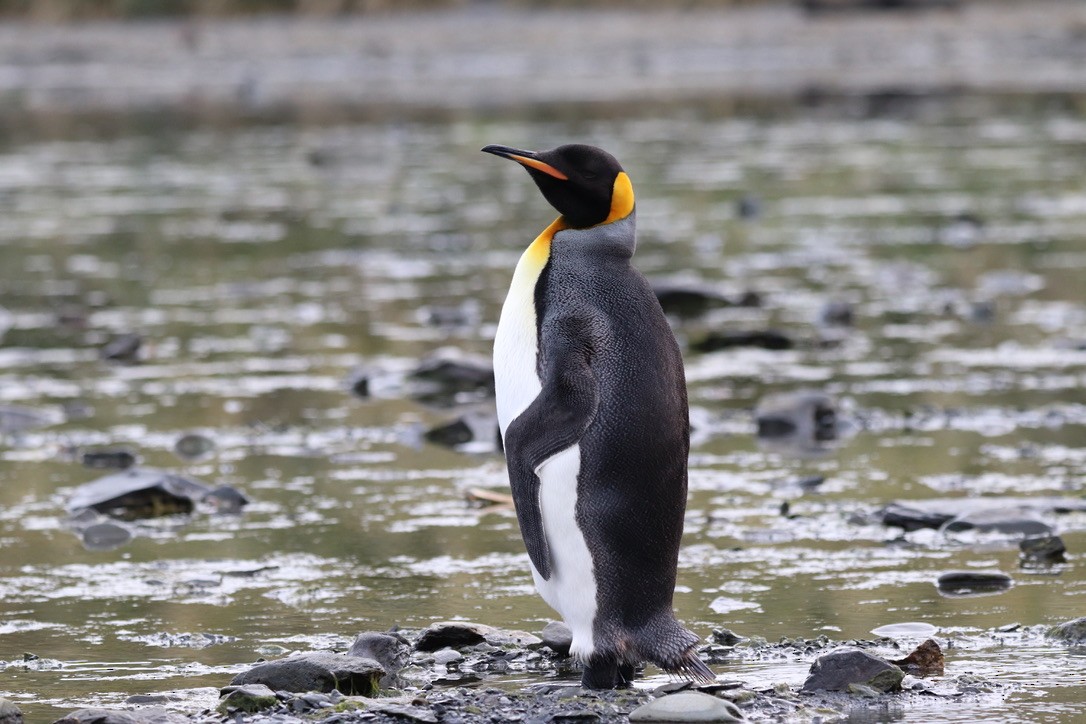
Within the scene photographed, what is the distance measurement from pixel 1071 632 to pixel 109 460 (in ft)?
12.4

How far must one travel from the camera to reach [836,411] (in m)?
7.38

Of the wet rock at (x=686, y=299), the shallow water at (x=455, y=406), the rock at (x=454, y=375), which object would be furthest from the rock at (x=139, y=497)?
the wet rock at (x=686, y=299)

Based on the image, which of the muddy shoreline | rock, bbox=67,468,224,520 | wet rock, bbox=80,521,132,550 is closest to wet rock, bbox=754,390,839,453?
rock, bbox=67,468,224,520

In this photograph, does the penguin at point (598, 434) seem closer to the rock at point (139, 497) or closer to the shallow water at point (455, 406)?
the shallow water at point (455, 406)

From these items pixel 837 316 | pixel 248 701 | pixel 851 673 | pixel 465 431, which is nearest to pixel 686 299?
pixel 837 316

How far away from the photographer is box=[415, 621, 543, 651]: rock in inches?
178

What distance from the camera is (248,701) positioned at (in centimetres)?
395

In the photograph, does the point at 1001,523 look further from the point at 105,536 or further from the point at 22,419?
the point at 22,419

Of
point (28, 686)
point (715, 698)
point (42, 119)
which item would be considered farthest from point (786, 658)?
point (42, 119)

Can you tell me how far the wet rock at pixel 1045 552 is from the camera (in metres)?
5.27

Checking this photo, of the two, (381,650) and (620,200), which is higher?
(620,200)

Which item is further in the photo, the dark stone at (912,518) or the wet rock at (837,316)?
the wet rock at (837,316)

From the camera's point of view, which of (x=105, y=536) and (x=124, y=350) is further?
(x=124, y=350)

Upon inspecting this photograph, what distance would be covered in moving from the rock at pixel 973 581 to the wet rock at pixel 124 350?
5.24 meters
